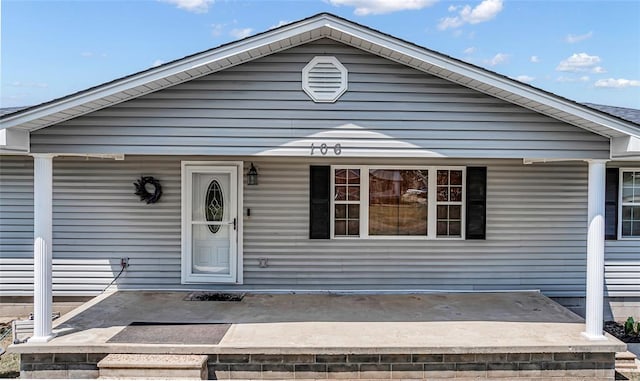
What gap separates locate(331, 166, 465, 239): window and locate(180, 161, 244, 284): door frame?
1.45 meters

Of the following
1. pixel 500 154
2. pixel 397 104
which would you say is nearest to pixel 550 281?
pixel 500 154

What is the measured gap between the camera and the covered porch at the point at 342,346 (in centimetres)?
493

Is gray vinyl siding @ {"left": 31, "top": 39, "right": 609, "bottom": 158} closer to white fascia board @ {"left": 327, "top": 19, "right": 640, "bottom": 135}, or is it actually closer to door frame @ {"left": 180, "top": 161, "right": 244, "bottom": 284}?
white fascia board @ {"left": 327, "top": 19, "right": 640, "bottom": 135}

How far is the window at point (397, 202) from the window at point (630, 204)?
2615mm

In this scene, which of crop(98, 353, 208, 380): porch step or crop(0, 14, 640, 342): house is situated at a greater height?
crop(0, 14, 640, 342): house

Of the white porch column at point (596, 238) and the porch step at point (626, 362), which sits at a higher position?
the white porch column at point (596, 238)

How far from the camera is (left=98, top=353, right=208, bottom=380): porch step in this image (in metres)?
4.70

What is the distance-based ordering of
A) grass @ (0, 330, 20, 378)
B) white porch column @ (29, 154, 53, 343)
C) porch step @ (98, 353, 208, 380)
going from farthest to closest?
grass @ (0, 330, 20, 378), white porch column @ (29, 154, 53, 343), porch step @ (98, 353, 208, 380)

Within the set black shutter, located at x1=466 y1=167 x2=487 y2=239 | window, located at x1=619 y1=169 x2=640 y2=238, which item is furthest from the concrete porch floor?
window, located at x1=619 y1=169 x2=640 y2=238

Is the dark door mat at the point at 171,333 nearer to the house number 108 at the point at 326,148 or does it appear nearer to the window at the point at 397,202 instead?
the house number 108 at the point at 326,148

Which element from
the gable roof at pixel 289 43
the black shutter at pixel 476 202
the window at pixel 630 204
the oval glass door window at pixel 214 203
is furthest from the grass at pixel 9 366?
the window at pixel 630 204

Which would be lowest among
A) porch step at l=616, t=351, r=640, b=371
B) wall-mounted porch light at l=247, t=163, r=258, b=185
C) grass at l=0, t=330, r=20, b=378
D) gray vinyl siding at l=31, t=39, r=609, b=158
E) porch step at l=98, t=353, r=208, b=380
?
grass at l=0, t=330, r=20, b=378

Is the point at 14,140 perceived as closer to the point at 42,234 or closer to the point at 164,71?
the point at 42,234

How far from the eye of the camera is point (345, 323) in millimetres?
5695
